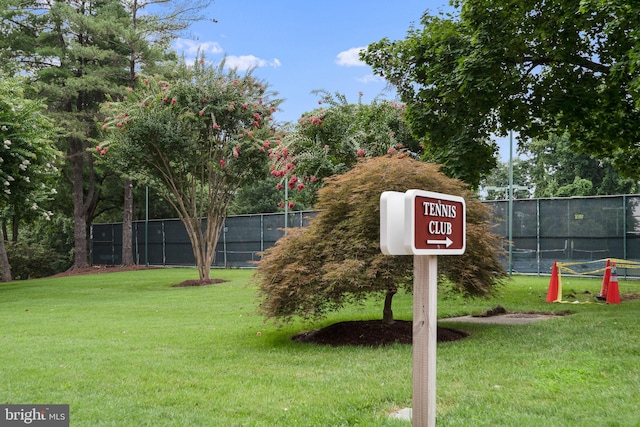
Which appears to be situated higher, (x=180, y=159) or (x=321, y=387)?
(x=180, y=159)

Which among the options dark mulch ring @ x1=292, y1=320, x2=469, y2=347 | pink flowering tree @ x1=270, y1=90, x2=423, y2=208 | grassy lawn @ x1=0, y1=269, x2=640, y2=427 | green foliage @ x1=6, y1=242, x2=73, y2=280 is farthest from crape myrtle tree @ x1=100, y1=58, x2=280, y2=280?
green foliage @ x1=6, y1=242, x2=73, y2=280

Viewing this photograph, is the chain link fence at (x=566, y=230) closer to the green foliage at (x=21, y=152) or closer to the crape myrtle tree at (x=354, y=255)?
the crape myrtle tree at (x=354, y=255)

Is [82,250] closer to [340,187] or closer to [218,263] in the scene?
[218,263]

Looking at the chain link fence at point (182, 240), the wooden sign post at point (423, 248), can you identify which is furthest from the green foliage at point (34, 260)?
the wooden sign post at point (423, 248)

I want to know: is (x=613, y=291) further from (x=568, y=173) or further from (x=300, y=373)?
(x=568, y=173)

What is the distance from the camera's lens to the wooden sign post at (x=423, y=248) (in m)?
3.53

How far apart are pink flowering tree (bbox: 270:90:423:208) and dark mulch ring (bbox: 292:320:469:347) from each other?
19.0 feet

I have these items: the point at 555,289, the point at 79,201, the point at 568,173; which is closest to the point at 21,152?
the point at 555,289

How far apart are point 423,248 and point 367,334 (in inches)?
216

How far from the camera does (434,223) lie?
12.1 ft

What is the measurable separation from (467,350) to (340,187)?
111 inches

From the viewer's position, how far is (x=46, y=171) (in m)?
19.1

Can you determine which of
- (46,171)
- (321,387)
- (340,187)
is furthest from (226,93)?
(321,387)

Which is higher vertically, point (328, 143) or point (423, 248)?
point (328, 143)
